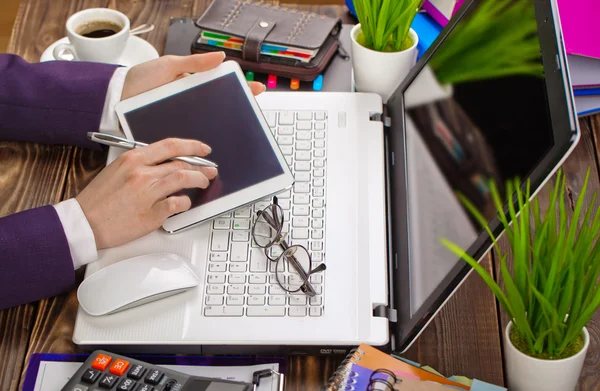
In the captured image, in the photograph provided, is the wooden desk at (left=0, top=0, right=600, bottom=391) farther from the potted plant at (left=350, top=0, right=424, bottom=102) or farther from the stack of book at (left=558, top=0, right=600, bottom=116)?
the potted plant at (left=350, top=0, right=424, bottom=102)

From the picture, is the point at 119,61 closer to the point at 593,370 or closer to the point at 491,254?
the point at 491,254

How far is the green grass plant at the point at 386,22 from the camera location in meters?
1.07

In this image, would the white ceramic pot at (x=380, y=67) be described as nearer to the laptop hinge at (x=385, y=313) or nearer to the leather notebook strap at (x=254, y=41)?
the leather notebook strap at (x=254, y=41)

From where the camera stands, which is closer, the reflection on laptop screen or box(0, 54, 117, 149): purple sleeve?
the reflection on laptop screen

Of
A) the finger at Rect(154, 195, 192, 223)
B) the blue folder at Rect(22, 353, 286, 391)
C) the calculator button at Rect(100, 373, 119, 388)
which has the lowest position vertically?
the blue folder at Rect(22, 353, 286, 391)

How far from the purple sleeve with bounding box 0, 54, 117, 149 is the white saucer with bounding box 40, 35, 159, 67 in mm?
101

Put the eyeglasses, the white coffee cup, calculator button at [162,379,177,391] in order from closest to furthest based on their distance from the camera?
calculator button at [162,379,177,391]
the eyeglasses
the white coffee cup

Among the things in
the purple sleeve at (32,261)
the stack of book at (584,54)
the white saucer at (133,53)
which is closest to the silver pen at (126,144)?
the purple sleeve at (32,261)

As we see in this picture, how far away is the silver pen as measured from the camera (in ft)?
3.26

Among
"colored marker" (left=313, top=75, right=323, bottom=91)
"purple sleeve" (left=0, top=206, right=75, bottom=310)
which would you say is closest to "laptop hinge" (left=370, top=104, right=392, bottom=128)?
"colored marker" (left=313, top=75, right=323, bottom=91)

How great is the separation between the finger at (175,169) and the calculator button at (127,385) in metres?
0.28

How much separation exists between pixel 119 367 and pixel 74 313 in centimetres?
16

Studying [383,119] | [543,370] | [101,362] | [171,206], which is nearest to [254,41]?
[383,119]

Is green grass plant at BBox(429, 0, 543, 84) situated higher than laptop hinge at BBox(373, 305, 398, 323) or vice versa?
green grass plant at BBox(429, 0, 543, 84)
